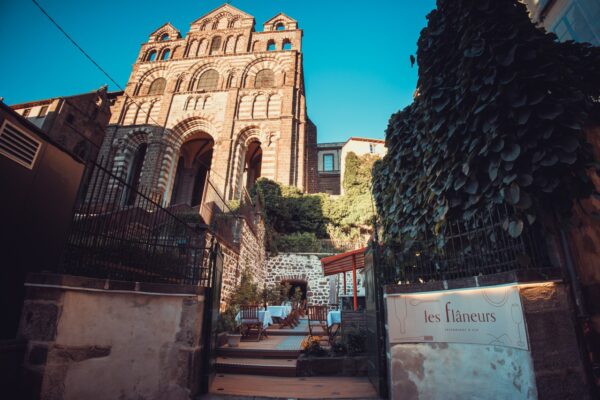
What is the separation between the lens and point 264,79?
2092 cm

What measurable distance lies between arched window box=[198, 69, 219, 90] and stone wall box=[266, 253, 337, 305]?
14766 millimetres

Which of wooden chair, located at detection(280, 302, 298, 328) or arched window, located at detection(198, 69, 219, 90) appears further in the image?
arched window, located at detection(198, 69, 219, 90)

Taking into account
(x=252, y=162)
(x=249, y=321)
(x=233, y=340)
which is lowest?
(x=233, y=340)

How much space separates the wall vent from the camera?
2535 millimetres

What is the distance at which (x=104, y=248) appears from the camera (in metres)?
3.15

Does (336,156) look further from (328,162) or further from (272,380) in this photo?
(272,380)

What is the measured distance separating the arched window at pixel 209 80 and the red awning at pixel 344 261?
57.5ft

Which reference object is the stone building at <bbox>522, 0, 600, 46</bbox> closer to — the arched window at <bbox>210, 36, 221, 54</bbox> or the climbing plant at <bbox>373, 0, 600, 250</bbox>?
the climbing plant at <bbox>373, 0, 600, 250</bbox>

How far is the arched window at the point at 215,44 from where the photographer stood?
74.9ft

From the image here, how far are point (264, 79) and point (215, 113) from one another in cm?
460

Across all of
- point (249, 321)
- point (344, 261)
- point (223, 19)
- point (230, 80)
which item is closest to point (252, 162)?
point (230, 80)

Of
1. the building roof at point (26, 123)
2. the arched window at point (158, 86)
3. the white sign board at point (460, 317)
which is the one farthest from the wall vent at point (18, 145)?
the arched window at point (158, 86)

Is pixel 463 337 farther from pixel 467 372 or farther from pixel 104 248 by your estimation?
pixel 104 248

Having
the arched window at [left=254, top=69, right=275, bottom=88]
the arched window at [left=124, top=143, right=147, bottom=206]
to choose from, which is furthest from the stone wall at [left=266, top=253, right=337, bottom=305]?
the arched window at [left=254, top=69, right=275, bottom=88]
